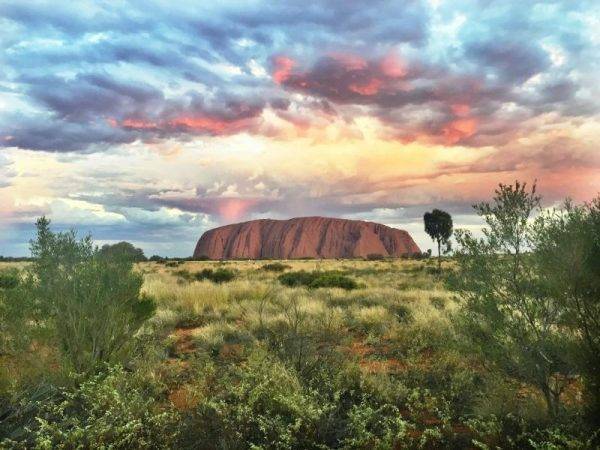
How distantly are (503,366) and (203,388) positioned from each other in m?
4.34

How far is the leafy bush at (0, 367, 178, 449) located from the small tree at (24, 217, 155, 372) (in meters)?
1.04

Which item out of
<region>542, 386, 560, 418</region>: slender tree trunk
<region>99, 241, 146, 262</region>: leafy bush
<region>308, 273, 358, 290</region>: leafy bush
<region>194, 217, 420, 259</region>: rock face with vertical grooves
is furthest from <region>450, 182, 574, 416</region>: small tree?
<region>194, 217, 420, 259</region>: rock face with vertical grooves

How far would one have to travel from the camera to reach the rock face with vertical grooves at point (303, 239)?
5832 inches

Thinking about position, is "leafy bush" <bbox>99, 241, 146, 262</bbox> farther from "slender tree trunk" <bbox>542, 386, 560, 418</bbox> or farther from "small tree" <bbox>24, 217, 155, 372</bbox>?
"slender tree trunk" <bbox>542, 386, 560, 418</bbox>

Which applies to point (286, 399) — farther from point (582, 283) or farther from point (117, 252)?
point (117, 252)

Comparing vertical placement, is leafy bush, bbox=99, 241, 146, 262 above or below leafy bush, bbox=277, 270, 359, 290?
above

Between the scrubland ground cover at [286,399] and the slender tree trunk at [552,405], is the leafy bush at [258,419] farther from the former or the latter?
the slender tree trunk at [552,405]

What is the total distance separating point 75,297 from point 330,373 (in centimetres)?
420

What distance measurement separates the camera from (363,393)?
281 inches

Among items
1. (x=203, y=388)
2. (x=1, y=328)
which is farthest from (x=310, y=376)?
(x=1, y=328)

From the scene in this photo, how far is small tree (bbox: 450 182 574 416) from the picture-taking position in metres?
6.29

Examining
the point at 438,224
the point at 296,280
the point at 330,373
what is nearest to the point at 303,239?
the point at 438,224

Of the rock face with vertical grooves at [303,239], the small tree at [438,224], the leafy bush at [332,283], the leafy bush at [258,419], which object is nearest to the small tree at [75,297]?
the leafy bush at [258,419]

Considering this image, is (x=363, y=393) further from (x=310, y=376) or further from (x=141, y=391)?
(x=141, y=391)
